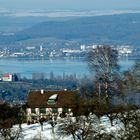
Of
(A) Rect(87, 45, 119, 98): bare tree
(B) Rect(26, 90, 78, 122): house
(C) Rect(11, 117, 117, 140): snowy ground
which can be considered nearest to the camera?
(C) Rect(11, 117, 117, 140): snowy ground

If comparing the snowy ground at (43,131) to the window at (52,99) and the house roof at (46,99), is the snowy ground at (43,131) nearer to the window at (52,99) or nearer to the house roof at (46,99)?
the house roof at (46,99)

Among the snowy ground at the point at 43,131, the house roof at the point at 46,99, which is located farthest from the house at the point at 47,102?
the snowy ground at the point at 43,131

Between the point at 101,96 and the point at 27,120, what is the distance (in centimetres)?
582

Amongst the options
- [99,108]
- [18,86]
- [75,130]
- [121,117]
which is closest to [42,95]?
[99,108]

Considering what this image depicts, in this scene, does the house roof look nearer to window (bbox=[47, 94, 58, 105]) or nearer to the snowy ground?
window (bbox=[47, 94, 58, 105])

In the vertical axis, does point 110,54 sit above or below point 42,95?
above

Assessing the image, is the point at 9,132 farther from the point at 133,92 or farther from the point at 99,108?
the point at 133,92

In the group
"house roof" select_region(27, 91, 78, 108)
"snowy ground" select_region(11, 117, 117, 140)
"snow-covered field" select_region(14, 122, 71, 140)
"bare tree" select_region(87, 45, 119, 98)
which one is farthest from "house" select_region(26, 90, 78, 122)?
"snowy ground" select_region(11, 117, 117, 140)

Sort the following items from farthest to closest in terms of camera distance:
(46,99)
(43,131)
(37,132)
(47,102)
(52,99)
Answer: (46,99) < (52,99) < (47,102) < (43,131) < (37,132)

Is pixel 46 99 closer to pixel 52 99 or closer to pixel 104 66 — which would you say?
pixel 52 99

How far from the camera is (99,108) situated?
3641cm

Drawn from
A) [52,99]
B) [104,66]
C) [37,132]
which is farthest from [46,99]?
[37,132]

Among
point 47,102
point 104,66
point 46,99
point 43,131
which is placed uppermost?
point 104,66

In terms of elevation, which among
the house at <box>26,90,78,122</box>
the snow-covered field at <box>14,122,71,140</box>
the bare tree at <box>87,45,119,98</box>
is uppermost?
the bare tree at <box>87,45,119,98</box>
